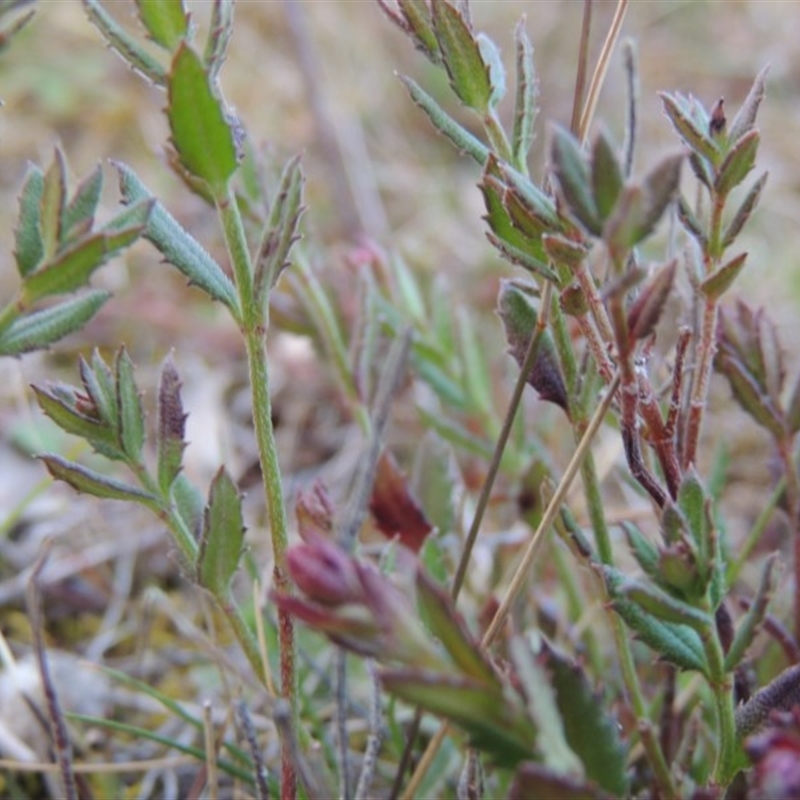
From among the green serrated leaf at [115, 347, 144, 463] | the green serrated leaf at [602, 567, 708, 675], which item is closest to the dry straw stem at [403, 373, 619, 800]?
the green serrated leaf at [602, 567, 708, 675]

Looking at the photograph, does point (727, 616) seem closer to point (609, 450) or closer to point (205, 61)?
point (205, 61)

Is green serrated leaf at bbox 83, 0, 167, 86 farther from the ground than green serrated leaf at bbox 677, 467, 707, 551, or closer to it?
farther from the ground

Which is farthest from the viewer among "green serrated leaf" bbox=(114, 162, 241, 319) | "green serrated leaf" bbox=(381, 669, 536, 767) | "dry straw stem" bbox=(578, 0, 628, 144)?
"dry straw stem" bbox=(578, 0, 628, 144)

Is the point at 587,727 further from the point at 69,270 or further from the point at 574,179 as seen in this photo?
the point at 69,270

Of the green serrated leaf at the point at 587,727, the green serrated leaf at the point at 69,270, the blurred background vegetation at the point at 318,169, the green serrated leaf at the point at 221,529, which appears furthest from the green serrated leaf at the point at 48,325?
the blurred background vegetation at the point at 318,169

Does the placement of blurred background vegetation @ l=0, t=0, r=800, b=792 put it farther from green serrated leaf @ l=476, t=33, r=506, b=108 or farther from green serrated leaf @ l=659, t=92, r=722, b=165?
green serrated leaf @ l=659, t=92, r=722, b=165

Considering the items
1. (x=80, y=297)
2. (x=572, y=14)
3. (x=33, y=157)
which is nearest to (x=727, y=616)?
(x=80, y=297)
